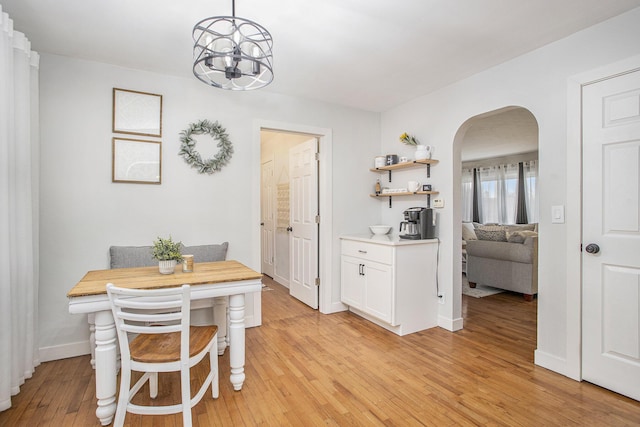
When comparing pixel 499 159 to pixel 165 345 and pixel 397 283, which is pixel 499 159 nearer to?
pixel 397 283

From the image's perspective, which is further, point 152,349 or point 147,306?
point 152,349

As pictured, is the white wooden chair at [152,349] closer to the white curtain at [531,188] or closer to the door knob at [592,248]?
the door knob at [592,248]

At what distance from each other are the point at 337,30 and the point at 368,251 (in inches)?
80.3

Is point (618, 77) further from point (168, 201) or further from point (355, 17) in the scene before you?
point (168, 201)

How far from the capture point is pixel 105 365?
175 cm

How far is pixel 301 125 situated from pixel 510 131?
4090 millimetres

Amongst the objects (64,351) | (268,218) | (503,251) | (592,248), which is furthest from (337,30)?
(268,218)

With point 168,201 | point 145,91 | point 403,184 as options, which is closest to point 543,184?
point 403,184

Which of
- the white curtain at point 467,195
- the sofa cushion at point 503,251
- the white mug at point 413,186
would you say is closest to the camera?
the white mug at point 413,186

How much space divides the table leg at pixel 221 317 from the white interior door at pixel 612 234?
2663 mm

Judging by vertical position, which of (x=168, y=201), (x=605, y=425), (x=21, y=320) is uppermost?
(x=168, y=201)

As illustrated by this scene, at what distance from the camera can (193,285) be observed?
201 centimetres

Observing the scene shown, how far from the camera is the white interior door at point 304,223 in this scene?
12.8 ft

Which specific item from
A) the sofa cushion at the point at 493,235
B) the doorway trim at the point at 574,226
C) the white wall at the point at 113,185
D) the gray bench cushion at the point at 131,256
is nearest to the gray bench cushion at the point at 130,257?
the gray bench cushion at the point at 131,256
